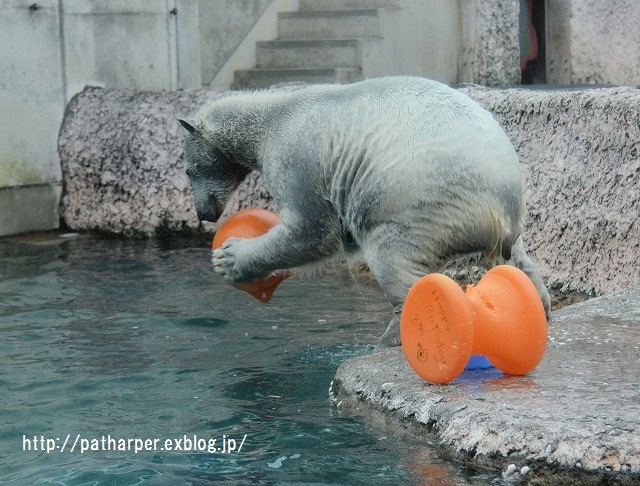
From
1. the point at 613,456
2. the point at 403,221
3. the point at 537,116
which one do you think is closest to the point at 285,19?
the point at 537,116

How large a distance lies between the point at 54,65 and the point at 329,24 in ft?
9.16

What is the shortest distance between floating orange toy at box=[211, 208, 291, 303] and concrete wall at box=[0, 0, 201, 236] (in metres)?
4.00

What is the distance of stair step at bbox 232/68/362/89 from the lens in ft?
32.5

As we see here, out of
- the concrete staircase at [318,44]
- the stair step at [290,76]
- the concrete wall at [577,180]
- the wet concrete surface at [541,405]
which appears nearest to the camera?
the wet concrete surface at [541,405]

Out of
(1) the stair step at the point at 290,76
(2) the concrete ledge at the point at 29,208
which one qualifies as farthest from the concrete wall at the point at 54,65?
(1) the stair step at the point at 290,76

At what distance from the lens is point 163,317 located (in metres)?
6.16

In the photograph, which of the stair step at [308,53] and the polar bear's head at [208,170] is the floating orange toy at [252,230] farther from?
the stair step at [308,53]

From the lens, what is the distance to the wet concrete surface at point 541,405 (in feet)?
10.7

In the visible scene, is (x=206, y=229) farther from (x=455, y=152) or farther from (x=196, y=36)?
(x=455, y=152)

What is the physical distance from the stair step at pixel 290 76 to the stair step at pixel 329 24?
21.1 inches

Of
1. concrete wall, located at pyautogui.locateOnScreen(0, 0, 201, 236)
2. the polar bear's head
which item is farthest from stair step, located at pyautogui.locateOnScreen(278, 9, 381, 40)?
the polar bear's head

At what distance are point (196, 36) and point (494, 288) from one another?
6452 mm

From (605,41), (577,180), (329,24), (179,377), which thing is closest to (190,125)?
(179,377)

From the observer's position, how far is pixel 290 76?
32.9 ft
